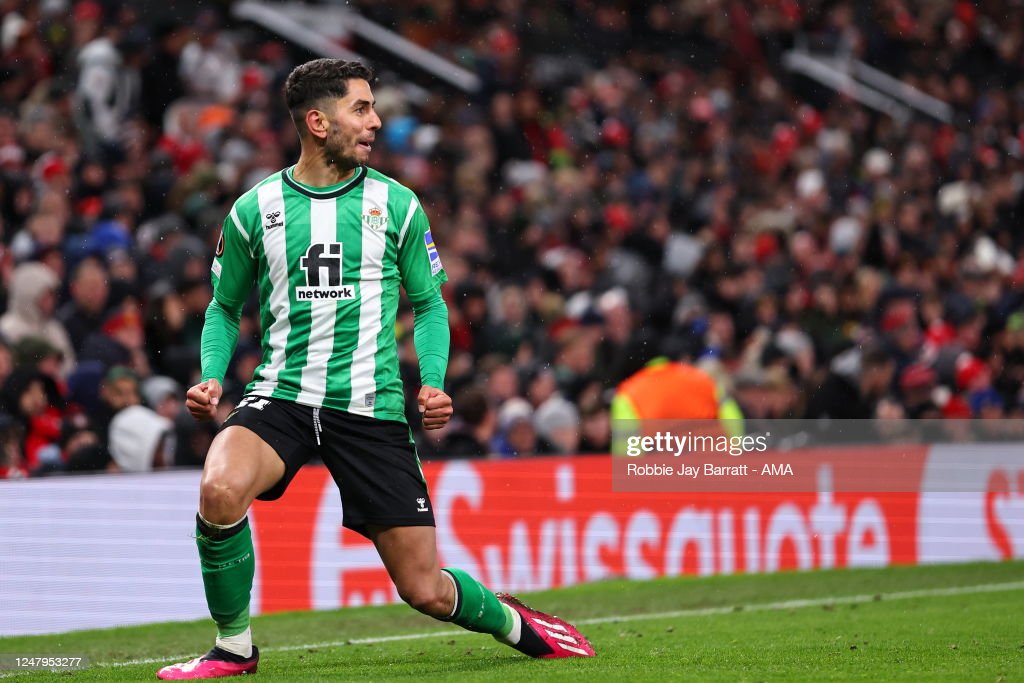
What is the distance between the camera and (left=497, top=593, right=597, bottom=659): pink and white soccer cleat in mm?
6191

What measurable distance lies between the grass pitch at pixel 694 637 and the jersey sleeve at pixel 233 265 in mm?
1369

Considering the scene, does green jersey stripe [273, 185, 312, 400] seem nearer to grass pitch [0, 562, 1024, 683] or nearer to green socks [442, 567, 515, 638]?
green socks [442, 567, 515, 638]

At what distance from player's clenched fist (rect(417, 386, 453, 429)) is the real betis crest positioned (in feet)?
2.13

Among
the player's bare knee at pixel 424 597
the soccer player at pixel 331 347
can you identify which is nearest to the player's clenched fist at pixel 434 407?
the soccer player at pixel 331 347

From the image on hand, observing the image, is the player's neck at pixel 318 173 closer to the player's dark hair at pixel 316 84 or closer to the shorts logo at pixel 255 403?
the player's dark hair at pixel 316 84

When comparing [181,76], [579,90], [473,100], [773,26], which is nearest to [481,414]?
[181,76]

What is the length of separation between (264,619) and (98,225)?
424 centimetres

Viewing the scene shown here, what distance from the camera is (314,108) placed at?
5828 mm

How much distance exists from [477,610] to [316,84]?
6.47ft

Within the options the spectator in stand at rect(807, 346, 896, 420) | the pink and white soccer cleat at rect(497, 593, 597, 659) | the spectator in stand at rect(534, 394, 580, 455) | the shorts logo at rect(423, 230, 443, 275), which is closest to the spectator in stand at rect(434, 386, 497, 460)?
the spectator in stand at rect(534, 394, 580, 455)

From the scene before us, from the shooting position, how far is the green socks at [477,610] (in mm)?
5926

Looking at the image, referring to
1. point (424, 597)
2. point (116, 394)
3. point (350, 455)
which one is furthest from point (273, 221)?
point (116, 394)

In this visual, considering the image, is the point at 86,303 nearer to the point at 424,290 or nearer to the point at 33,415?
the point at 33,415

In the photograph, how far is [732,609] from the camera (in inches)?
361
